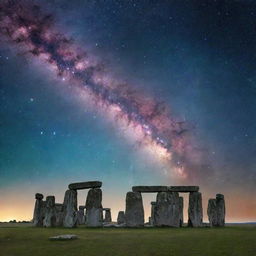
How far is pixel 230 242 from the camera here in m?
16.2

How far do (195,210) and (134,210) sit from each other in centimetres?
405

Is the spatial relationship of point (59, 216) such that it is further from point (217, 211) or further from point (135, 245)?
point (135, 245)

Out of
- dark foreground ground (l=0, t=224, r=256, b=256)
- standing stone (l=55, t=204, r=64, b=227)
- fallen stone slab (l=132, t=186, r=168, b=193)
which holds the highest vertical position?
fallen stone slab (l=132, t=186, r=168, b=193)

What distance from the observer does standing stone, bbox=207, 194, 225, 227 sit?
2678 centimetres

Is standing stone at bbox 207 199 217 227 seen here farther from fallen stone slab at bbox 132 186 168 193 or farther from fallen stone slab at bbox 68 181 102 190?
fallen stone slab at bbox 68 181 102 190

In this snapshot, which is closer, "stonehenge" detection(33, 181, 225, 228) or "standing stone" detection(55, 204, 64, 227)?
"stonehenge" detection(33, 181, 225, 228)

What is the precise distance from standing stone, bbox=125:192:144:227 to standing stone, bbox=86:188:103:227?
65.8 inches

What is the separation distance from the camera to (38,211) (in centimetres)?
3030

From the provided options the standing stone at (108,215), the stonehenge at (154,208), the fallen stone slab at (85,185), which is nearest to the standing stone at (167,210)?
the stonehenge at (154,208)

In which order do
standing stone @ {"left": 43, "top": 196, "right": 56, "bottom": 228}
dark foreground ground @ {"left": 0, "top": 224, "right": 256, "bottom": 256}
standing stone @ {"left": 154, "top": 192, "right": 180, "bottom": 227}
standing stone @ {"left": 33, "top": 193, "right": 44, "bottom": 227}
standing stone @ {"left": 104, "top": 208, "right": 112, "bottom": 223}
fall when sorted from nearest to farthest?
dark foreground ground @ {"left": 0, "top": 224, "right": 256, "bottom": 256} → standing stone @ {"left": 154, "top": 192, "right": 180, "bottom": 227} → standing stone @ {"left": 43, "top": 196, "right": 56, "bottom": 228} → standing stone @ {"left": 33, "top": 193, "right": 44, "bottom": 227} → standing stone @ {"left": 104, "top": 208, "right": 112, "bottom": 223}

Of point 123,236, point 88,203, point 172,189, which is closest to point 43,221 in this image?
point 88,203

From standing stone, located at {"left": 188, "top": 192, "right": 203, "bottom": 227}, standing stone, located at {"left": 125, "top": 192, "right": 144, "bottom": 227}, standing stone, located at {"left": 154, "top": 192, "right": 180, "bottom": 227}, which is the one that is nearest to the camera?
standing stone, located at {"left": 125, "top": 192, "right": 144, "bottom": 227}

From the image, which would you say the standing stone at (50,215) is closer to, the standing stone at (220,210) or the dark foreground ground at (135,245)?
the dark foreground ground at (135,245)

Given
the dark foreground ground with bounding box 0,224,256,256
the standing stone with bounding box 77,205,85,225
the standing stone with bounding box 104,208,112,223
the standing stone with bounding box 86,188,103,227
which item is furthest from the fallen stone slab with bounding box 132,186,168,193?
the standing stone with bounding box 104,208,112,223
